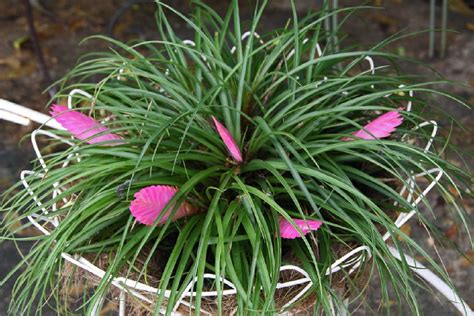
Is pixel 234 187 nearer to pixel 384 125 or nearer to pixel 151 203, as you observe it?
pixel 151 203

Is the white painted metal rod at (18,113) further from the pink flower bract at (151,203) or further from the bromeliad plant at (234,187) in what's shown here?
the pink flower bract at (151,203)

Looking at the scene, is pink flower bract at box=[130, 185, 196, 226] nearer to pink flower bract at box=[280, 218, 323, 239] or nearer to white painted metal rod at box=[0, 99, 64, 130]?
pink flower bract at box=[280, 218, 323, 239]

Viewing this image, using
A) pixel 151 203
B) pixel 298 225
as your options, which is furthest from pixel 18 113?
pixel 298 225

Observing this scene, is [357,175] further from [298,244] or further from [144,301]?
[144,301]

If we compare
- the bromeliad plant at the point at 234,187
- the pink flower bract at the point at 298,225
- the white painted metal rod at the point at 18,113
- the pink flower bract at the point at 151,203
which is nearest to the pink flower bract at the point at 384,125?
the bromeliad plant at the point at 234,187

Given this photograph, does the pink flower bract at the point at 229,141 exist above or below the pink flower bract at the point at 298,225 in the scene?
above

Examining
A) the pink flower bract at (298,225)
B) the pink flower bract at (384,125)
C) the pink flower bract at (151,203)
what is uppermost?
the pink flower bract at (151,203)
